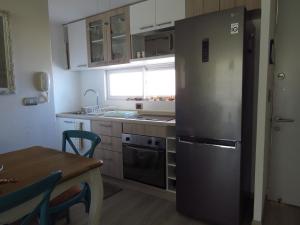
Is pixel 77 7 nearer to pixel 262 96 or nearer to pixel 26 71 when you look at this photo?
pixel 26 71

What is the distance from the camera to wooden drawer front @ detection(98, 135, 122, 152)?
284 cm

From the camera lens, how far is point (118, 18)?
3.04m

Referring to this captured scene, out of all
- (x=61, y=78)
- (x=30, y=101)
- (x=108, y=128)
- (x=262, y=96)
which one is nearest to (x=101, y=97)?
(x=61, y=78)

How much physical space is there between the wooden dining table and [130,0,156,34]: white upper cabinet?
175 cm

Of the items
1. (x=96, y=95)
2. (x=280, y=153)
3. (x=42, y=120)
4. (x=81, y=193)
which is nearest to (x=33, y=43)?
(x=42, y=120)

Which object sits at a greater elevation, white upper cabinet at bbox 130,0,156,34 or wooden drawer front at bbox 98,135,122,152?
white upper cabinet at bbox 130,0,156,34

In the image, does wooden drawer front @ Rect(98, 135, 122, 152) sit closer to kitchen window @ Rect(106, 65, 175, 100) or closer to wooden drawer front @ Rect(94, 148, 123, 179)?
wooden drawer front @ Rect(94, 148, 123, 179)

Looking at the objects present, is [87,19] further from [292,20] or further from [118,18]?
[292,20]

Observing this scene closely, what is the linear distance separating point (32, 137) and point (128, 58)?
1468mm

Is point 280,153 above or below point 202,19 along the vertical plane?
below

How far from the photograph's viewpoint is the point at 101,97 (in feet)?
12.4

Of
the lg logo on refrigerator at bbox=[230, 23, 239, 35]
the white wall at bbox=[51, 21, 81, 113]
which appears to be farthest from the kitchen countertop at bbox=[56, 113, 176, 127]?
the lg logo on refrigerator at bbox=[230, 23, 239, 35]

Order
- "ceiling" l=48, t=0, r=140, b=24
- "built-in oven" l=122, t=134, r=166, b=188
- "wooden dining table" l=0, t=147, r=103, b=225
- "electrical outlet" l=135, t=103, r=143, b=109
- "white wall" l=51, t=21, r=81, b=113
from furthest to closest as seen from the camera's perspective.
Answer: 1. "white wall" l=51, t=21, r=81, b=113
2. "electrical outlet" l=135, t=103, r=143, b=109
3. "ceiling" l=48, t=0, r=140, b=24
4. "built-in oven" l=122, t=134, r=166, b=188
5. "wooden dining table" l=0, t=147, r=103, b=225

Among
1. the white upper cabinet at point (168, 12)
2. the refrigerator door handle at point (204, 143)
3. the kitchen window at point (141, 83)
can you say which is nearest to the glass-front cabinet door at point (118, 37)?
the kitchen window at point (141, 83)
